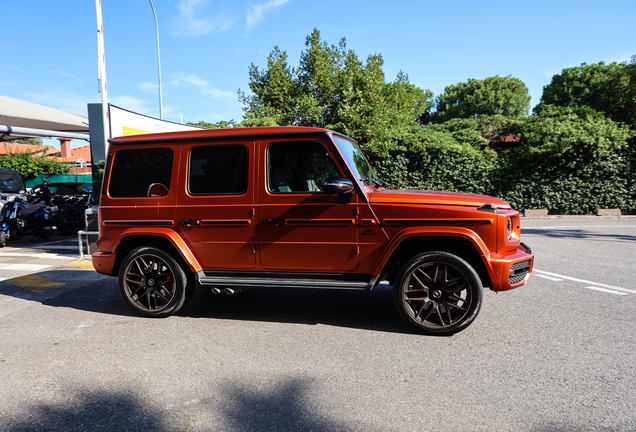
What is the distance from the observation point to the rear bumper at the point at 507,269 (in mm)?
4004

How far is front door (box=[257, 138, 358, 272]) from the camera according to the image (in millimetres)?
4289

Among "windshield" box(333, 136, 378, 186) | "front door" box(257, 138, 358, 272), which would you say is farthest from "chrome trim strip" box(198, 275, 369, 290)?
"windshield" box(333, 136, 378, 186)

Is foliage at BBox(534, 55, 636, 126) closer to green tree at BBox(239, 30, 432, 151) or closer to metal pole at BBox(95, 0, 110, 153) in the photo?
green tree at BBox(239, 30, 432, 151)

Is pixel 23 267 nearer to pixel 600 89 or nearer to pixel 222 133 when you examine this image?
pixel 222 133

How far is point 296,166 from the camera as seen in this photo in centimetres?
450

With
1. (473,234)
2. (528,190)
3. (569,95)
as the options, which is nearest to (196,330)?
(473,234)

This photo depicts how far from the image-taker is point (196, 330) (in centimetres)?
445

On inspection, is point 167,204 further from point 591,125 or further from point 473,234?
point 591,125

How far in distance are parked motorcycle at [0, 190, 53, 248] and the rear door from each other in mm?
8773

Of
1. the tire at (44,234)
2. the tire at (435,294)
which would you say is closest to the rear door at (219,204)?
the tire at (435,294)

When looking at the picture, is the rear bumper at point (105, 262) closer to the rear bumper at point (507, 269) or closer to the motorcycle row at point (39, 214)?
the rear bumper at point (507, 269)

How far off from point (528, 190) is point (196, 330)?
17.9 metres

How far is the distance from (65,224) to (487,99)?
5190 centimetres

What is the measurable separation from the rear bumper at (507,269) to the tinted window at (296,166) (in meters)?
1.81
